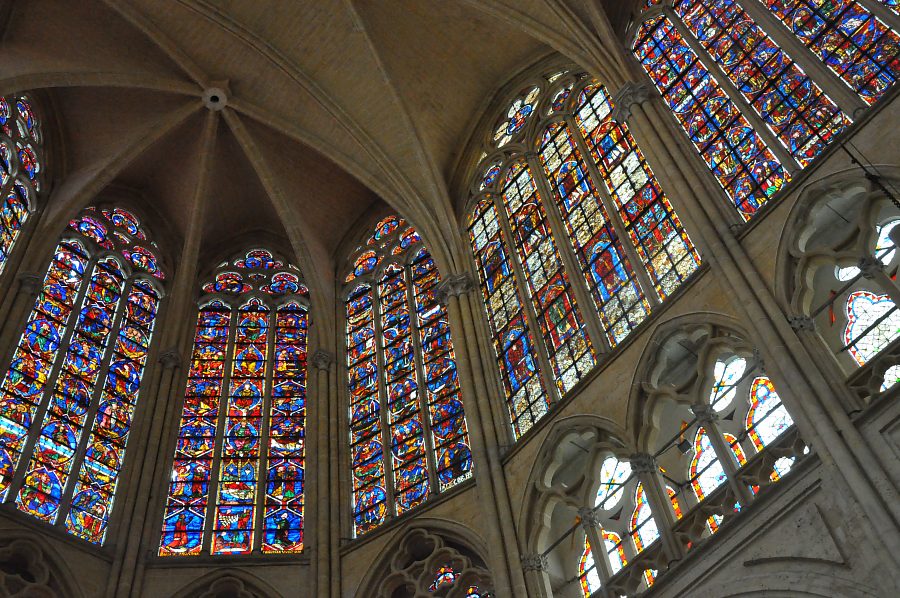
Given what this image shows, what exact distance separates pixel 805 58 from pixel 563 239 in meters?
3.94

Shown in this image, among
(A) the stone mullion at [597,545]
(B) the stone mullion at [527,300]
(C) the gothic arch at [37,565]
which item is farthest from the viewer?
(B) the stone mullion at [527,300]

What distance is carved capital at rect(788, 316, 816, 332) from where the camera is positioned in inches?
402

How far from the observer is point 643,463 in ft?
37.1

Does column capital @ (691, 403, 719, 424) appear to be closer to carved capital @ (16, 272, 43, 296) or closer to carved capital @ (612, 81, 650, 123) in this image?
carved capital @ (612, 81, 650, 123)

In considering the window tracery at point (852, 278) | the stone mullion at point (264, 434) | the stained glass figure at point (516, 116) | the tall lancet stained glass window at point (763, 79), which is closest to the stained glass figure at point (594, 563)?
the window tracery at point (852, 278)

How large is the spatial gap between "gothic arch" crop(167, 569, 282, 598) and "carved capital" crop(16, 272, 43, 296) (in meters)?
4.79

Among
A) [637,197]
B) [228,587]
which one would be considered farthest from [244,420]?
Answer: [637,197]

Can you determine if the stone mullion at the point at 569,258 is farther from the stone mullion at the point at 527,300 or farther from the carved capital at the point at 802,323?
the carved capital at the point at 802,323

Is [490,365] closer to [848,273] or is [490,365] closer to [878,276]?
[848,273]

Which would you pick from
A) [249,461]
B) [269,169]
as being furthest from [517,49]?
[249,461]

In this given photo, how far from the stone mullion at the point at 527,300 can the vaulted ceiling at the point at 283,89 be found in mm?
895

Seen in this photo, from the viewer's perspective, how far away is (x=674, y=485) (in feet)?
37.1

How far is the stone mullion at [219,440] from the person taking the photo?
14.6 m

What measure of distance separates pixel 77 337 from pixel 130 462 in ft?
7.54
